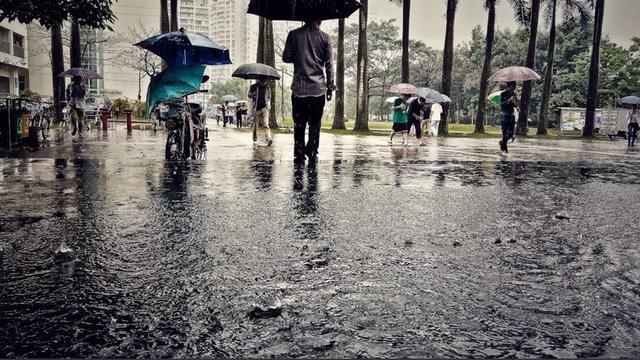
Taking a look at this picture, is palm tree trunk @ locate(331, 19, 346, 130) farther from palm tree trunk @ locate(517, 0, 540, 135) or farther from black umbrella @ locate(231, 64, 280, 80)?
black umbrella @ locate(231, 64, 280, 80)

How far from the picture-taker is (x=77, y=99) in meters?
17.2

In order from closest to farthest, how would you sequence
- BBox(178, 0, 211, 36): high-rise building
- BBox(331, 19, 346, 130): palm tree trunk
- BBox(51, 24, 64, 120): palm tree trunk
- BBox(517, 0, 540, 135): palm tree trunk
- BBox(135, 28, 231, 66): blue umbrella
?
1. BBox(135, 28, 231, 66): blue umbrella
2. BBox(51, 24, 64, 120): palm tree trunk
3. BBox(331, 19, 346, 130): palm tree trunk
4. BBox(517, 0, 540, 135): palm tree trunk
5. BBox(178, 0, 211, 36): high-rise building

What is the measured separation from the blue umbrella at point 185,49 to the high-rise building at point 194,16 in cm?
12204

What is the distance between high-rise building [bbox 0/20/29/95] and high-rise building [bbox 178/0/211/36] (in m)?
74.7

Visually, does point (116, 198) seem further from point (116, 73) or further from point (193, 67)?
point (116, 73)

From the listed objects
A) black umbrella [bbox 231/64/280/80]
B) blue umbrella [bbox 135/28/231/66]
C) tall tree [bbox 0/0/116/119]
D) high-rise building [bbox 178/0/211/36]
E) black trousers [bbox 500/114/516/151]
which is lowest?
black trousers [bbox 500/114/516/151]

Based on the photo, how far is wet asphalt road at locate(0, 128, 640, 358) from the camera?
1934 millimetres

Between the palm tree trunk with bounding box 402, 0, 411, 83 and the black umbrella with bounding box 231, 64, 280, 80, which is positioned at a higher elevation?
the palm tree trunk with bounding box 402, 0, 411, 83

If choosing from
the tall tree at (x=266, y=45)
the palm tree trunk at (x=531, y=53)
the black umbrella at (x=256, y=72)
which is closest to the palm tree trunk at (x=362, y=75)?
the tall tree at (x=266, y=45)

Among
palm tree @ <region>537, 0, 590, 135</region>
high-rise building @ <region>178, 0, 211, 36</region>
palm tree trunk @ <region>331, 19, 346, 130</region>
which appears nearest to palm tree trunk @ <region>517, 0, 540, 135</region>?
palm tree @ <region>537, 0, 590, 135</region>

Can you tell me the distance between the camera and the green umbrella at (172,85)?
9078mm

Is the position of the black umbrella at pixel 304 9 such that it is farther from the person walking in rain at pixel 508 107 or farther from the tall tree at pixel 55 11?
the person walking in rain at pixel 508 107

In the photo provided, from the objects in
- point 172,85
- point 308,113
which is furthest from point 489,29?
point 172,85

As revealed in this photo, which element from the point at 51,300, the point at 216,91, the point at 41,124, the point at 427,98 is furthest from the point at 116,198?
the point at 216,91
